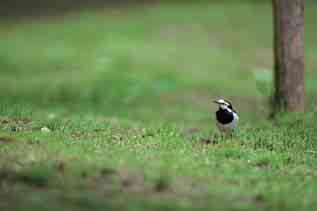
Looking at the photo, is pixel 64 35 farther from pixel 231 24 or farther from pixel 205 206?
pixel 205 206

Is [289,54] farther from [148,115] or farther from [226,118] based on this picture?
[148,115]

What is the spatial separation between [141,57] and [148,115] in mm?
7077

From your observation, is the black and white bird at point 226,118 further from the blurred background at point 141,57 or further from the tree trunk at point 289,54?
→ the blurred background at point 141,57

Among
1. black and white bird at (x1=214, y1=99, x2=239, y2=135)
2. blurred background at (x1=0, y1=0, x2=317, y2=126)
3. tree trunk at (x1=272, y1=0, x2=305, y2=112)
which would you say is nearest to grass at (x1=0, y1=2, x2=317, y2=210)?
blurred background at (x1=0, y1=0, x2=317, y2=126)

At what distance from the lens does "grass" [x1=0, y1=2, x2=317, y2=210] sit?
22.8ft

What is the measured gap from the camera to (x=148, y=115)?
15.8 meters

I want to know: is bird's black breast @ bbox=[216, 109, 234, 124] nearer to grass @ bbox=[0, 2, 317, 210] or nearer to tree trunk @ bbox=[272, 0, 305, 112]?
grass @ bbox=[0, 2, 317, 210]

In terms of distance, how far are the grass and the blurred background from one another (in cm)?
6

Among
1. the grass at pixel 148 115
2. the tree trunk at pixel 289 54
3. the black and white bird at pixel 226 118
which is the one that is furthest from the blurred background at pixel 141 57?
the black and white bird at pixel 226 118

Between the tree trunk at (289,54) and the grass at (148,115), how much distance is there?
1.72 feet

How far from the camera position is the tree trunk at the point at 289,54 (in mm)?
12016

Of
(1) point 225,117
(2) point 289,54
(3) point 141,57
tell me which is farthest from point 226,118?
(3) point 141,57

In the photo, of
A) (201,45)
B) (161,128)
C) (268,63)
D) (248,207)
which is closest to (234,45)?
(201,45)

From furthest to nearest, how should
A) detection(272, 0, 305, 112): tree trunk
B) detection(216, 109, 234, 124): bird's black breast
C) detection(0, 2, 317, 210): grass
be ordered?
detection(272, 0, 305, 112): tree trunk < detection(216, 109, 234, 124): bird's black breast < detection(0, 2, 317, 210): grass
